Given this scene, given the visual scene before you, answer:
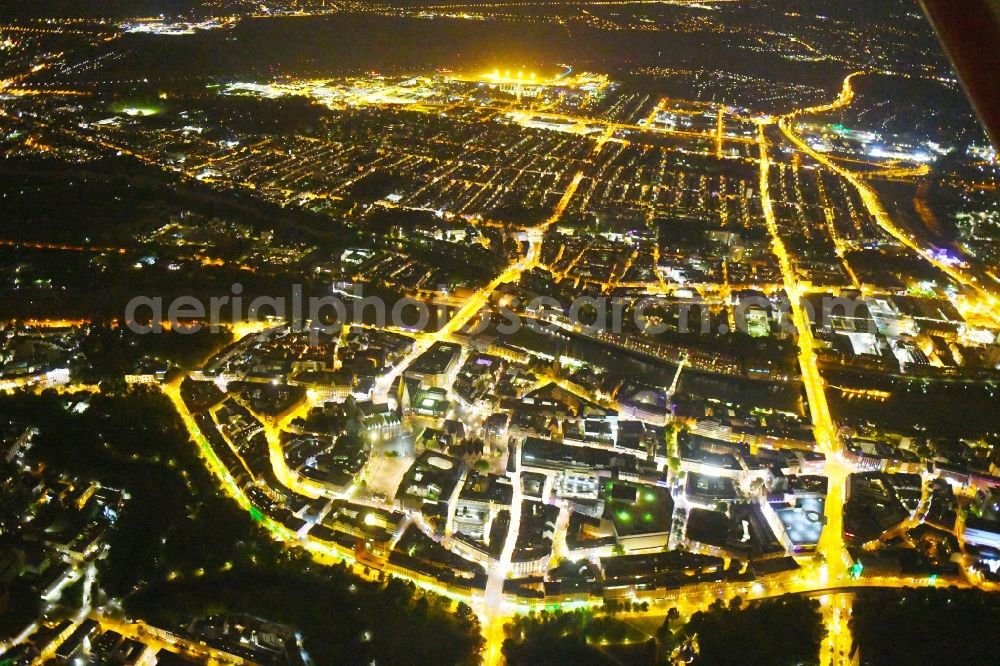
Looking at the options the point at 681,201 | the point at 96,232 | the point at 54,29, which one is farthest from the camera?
the point at 54,29

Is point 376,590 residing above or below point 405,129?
below

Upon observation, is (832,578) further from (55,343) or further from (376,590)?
(55,343)

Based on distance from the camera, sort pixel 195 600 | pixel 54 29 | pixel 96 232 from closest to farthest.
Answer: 1. pixel 195 600
2. pixel 96 232
3. pixel 54 29

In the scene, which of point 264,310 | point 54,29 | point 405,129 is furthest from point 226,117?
point 54,29

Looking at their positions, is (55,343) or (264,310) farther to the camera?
(264,310)

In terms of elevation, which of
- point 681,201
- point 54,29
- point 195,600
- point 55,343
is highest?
point 54,29

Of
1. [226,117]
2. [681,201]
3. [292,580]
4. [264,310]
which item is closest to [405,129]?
[226,117]

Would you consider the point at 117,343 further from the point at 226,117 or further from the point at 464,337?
the point at 226,117
